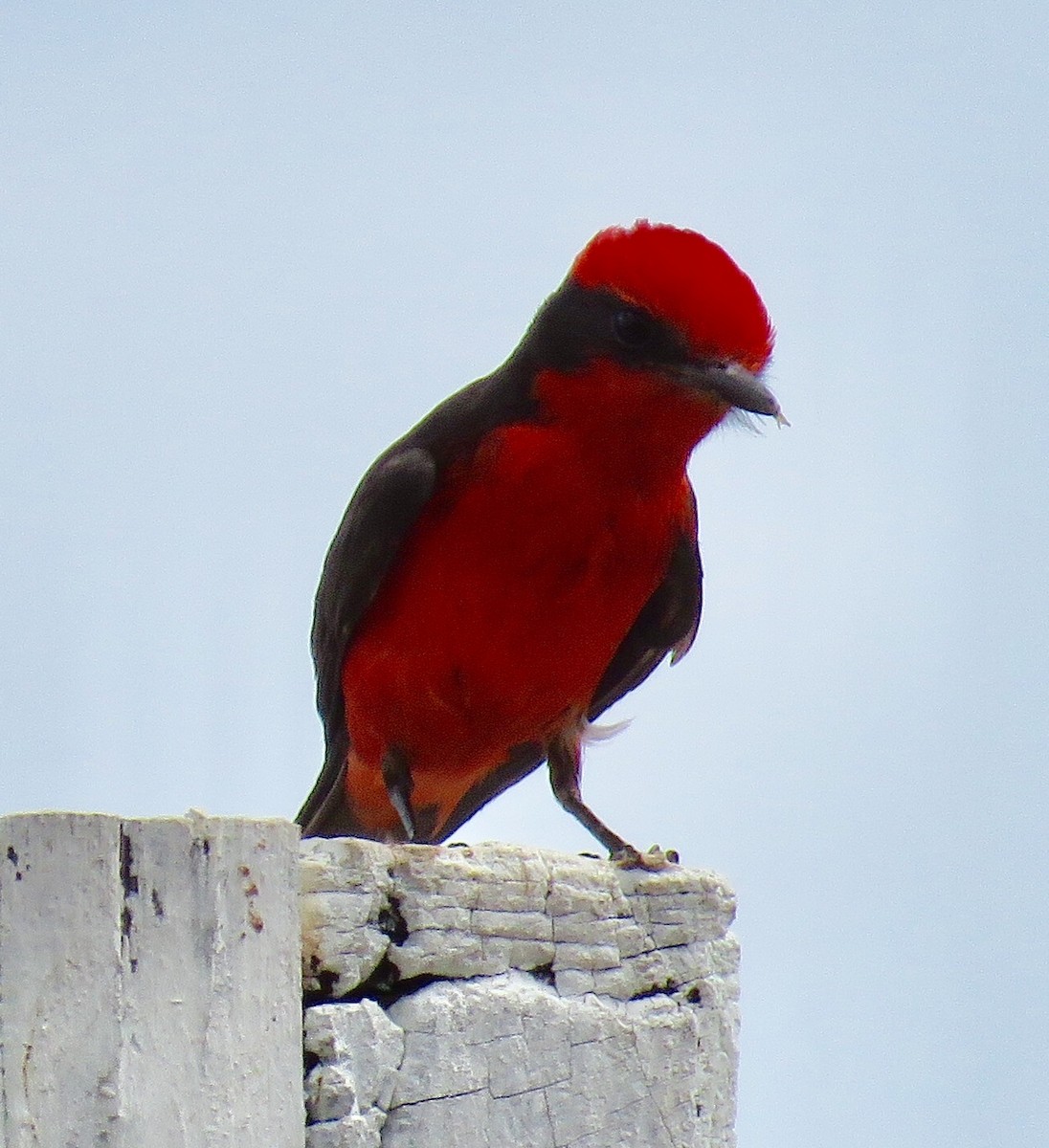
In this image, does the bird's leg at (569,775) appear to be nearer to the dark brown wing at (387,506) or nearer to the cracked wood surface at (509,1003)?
the dark brown wing at (387,506)

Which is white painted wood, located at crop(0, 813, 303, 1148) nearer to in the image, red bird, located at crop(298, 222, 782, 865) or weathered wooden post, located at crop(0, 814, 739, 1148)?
weathered wooden post, located at crop(0, 814, 739, 1148)

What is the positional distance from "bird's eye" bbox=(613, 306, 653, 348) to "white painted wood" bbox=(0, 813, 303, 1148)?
208 centimetres

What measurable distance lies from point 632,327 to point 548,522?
0.49 meters

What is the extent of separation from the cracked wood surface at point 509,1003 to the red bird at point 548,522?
1164mm

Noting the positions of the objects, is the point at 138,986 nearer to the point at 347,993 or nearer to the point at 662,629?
the point at 347,993

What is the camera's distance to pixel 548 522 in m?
4.11

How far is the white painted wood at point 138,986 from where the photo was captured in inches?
78.7

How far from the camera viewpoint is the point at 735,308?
3893 millimetres

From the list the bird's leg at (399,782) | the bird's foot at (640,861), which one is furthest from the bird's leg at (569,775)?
the bird's foot at (640,861)

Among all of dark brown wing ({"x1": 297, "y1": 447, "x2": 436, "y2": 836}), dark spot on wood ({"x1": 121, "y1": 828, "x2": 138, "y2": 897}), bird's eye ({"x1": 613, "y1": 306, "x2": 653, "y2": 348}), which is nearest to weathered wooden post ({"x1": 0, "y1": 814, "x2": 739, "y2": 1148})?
dark spot on wood ({"x1": 121, "y1": 828, "x2": 138, "y2": 897})

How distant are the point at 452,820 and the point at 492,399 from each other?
1.32 meters

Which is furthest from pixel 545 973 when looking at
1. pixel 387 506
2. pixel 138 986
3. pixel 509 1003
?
pixel 387 506

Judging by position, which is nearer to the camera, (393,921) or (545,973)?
(393,921)

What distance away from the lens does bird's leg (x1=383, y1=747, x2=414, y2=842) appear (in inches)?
174
